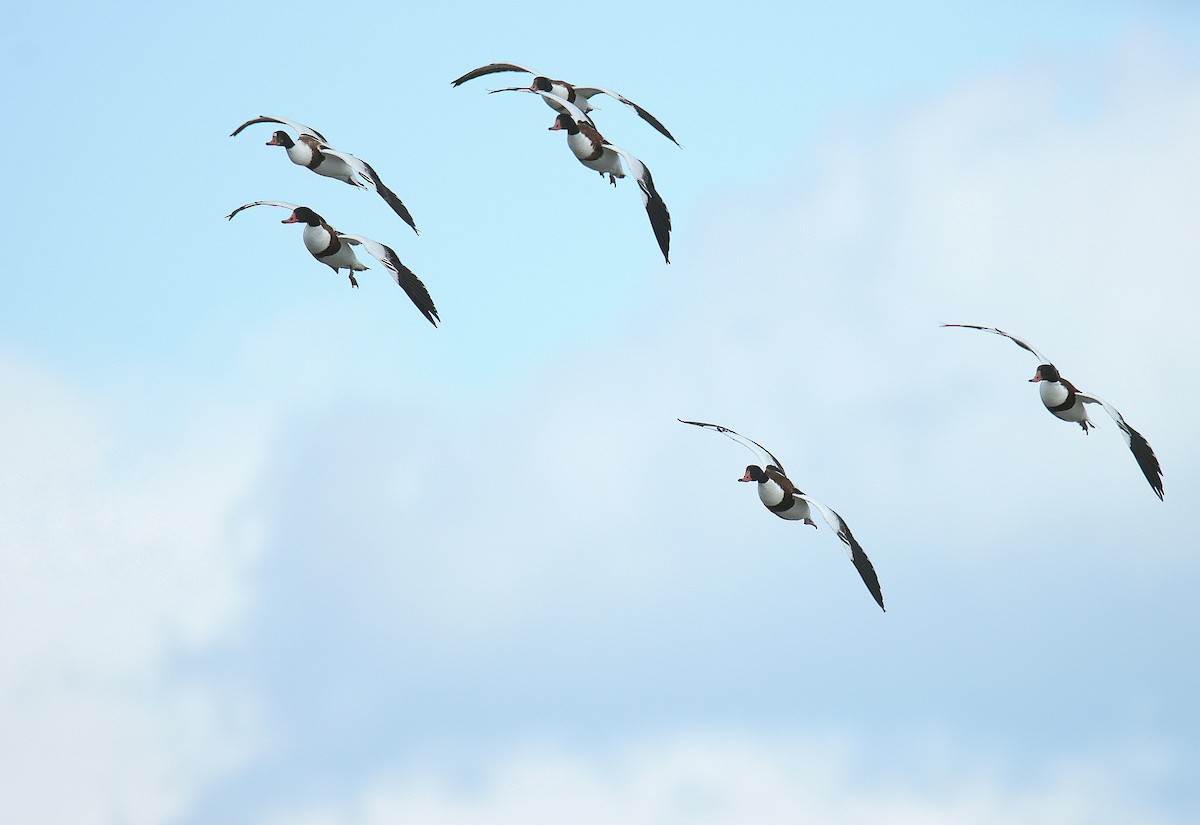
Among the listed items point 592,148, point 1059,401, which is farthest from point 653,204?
point 1059,401

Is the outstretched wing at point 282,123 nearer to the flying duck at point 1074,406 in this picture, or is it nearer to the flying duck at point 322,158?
the flying duck at point 322,158

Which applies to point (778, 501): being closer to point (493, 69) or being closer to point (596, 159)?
point (596, 159)

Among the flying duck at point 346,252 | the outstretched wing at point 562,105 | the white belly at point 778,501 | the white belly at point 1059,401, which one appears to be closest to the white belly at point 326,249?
the flying duck at point 346,252

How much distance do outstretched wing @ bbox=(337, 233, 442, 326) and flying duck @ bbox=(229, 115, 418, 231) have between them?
81 cm

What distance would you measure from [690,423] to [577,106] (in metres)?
7.08

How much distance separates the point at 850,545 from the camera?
27547mm

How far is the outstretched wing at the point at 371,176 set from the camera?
2891 centimetres

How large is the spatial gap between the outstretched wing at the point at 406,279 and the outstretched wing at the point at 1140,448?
32.3 ft

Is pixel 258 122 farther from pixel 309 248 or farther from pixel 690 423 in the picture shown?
pixel 690 423

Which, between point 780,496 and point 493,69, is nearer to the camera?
point 780,496

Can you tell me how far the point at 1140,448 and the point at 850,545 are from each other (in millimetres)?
4734

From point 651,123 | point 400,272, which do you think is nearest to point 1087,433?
point 651,123

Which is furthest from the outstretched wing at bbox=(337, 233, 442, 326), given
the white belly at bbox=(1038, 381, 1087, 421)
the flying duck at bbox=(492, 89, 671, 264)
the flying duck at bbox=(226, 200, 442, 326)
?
the white belly at bbox=(1038, 381, 1087, 421)

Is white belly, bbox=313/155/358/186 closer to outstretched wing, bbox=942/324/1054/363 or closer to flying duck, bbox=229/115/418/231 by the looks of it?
flying duck, bbox=229/115/418/231
